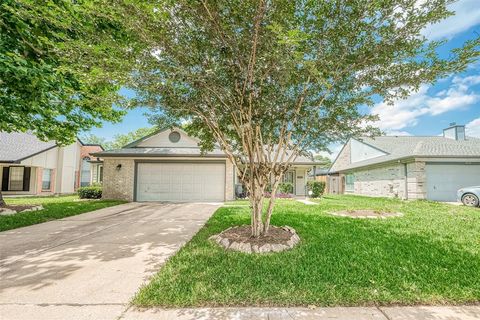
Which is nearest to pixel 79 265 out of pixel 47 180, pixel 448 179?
pixel 448 179

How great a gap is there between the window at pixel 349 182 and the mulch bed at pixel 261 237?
19.6 meters

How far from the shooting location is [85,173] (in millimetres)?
23047

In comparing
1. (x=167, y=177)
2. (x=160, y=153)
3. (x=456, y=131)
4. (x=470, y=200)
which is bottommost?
(x=470, y=200)

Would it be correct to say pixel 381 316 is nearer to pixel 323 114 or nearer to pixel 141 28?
pixel 323 114

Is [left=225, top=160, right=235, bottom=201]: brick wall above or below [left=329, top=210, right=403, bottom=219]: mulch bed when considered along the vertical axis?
above

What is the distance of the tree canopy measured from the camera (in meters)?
3.85

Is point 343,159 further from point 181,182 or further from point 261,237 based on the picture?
point 261,237

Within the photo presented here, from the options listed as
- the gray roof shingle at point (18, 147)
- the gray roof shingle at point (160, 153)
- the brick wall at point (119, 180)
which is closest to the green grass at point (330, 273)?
the gray roof shingle at point (160, 153)

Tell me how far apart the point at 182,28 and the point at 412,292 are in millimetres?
5018

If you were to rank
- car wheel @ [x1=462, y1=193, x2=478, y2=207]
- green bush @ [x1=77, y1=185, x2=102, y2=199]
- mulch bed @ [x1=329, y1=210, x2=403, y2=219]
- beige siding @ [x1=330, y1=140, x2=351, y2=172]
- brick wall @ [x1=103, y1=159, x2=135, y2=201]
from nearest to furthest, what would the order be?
mulch bed @ [x1=329, y1=210, x2=403, y2=219]
car wheel @ [x1=462, y1=193, x2=478, y2=207]
brick wall @ [x1=103, y1=159, x2=135, y2=201]
green bush @ [x1=77, y1=185, x2=102, y2=199]
beige siding @ [x1=330, y1=140, x2=351, y2=172]

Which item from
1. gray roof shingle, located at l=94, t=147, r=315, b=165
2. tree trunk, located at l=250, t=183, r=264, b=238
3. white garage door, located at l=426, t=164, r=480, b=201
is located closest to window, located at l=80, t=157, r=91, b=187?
gray roof shingle, located at l=94, t=147, r=315, b=165

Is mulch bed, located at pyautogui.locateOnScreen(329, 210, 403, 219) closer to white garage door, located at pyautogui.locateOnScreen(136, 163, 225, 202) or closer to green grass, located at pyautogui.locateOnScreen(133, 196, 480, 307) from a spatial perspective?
green grass, located at pyautogui.locateOnScreen(133, 196, 480, 307)

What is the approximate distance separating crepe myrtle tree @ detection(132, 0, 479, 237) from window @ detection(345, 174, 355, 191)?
19491 millimetres

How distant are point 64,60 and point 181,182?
389 inches
